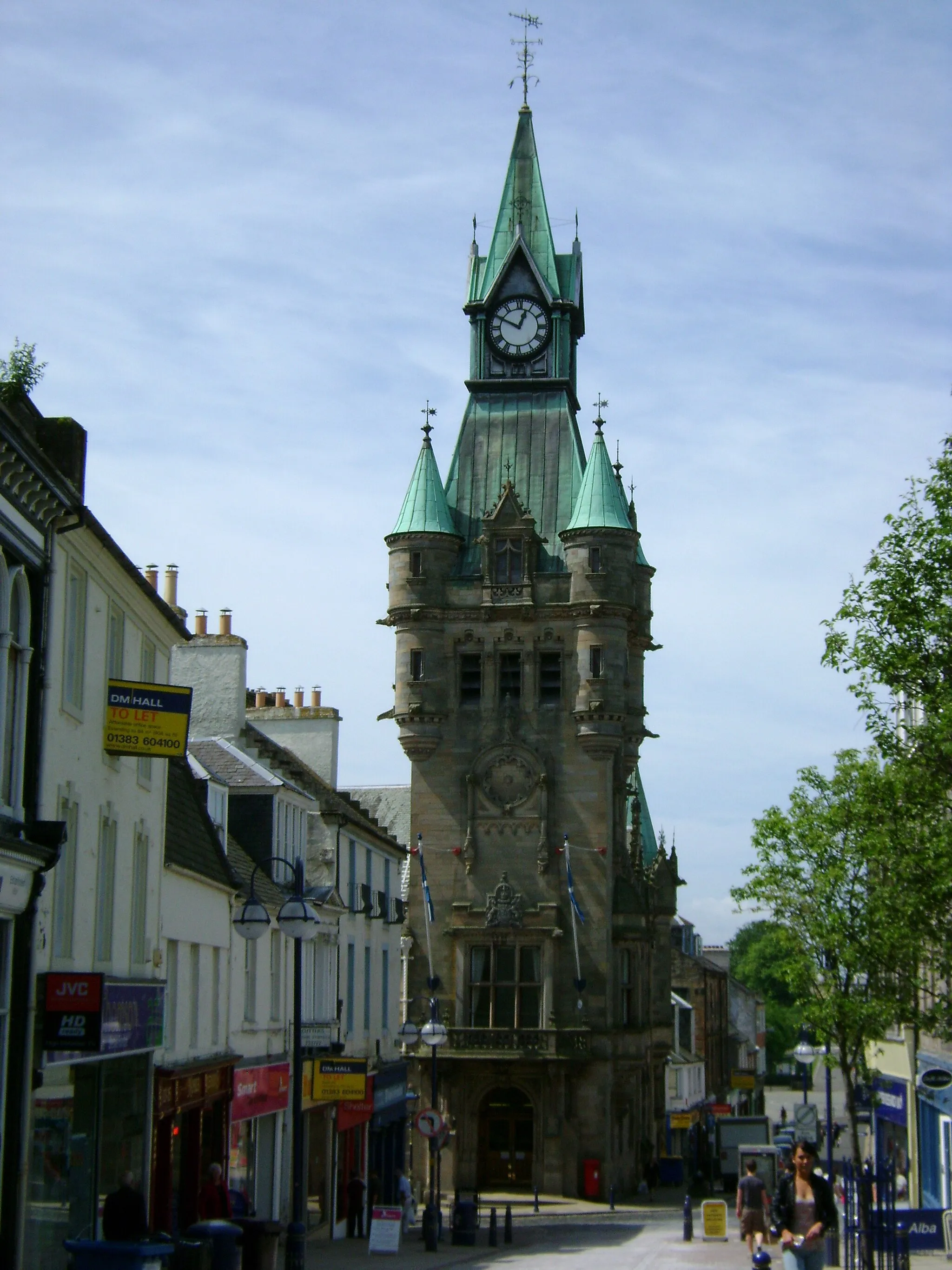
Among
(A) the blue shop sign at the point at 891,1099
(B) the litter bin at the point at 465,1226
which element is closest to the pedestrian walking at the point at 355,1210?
(B) the litter bin at the point at 465,1226

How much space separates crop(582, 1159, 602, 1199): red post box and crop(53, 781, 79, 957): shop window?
42.1 meters

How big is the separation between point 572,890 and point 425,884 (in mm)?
5267

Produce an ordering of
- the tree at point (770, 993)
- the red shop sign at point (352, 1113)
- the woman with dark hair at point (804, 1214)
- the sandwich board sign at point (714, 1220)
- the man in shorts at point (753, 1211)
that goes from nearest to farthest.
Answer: the woman with dark hair at point (804, 1214)
the man in shorts at point (753, 1211)
the sandwich board sign at point (714, 1220)
the red shop sign at point (352, 1113)
the tree at point (770, 993)

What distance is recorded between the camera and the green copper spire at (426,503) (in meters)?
68.3

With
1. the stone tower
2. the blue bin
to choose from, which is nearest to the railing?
the stone tower

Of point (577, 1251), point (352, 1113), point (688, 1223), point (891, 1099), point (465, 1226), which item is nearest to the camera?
point (577, 1251)

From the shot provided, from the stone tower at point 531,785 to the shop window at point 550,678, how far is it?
0.08 metres

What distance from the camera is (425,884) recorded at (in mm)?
63531

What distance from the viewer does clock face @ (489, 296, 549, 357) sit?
72.2 metres

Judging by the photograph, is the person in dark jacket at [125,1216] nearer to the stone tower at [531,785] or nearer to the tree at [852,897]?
the tree at [852,897]

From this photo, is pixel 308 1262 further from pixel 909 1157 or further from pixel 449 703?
pixel 449 703

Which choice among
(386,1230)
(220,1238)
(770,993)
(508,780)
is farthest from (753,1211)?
(770,993)

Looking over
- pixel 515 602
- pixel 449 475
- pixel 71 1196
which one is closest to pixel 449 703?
pixel 515 602

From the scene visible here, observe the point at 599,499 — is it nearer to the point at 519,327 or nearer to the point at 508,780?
the point at 519,327
